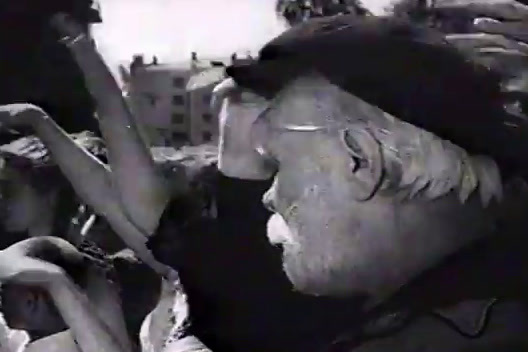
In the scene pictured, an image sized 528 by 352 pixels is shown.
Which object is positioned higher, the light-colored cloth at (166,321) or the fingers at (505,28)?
the fingers at (505,28)

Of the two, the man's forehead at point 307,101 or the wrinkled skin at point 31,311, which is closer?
the man's forehead at point 307,101

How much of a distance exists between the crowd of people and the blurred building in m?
0.02

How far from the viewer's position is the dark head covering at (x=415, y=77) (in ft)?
3.55

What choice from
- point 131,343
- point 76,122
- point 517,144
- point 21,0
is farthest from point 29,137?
point 517,144

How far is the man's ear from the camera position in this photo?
1087mm

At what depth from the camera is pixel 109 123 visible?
1.20m

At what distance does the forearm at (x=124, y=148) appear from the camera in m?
1.18

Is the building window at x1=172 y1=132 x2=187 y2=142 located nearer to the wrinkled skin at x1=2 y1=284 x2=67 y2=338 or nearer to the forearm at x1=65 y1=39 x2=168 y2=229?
the forearm at x1=65 y1=39 x2=168 y2=229

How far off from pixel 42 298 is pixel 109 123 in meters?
0.26

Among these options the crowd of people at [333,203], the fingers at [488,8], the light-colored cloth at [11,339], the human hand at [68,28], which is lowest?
the light-colored cloth at [11,339]

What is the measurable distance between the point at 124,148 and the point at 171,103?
0.30ft

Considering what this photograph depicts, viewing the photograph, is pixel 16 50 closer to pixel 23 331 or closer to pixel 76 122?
pixel 76 122

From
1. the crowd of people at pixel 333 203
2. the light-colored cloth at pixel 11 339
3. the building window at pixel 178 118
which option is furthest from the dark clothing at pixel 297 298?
the light-colored cloth at pixel 11 339

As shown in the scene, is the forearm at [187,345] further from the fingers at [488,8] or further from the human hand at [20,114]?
the fingers at [488,8]
